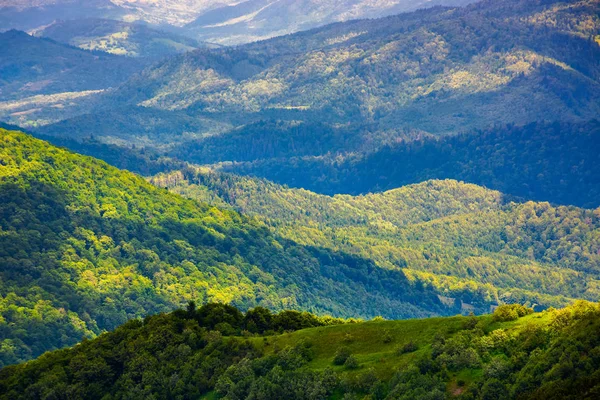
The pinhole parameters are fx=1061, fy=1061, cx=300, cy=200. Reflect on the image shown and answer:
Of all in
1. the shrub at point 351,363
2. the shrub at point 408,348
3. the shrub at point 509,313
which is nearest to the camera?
the shrub at point 351,363

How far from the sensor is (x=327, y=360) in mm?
109438

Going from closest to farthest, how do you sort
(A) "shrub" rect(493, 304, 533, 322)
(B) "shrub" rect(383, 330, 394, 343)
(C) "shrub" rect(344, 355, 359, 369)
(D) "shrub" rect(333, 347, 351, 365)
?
(C) "shrub" rect(344, 355, 359, 369), (A) "shrub" rect(493, 304, 533, 322), (D) "shrub" rect(333, 347, 351, 365), (B) "shrub" rect(383, 330, 394, 343)

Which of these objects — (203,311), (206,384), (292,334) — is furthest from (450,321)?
(203,311)

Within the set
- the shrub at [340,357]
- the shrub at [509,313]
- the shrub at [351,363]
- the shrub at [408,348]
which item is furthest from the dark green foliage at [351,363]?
the shrub at [509,313]

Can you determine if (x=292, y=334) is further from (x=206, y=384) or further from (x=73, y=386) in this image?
(x=73, y=386)

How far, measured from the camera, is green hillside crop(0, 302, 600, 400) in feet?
282

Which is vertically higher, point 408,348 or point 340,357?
point 408,348

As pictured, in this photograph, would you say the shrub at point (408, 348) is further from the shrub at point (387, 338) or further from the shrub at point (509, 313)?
the shrub at point (509, 313)

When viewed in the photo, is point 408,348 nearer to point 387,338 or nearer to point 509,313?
point 387,338

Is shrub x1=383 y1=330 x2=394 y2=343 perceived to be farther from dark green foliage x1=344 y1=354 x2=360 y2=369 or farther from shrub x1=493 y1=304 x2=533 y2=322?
shrub x1=493 y1=304 x2=533 y2=322

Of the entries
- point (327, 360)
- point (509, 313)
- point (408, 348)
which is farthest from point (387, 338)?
point (509, 313)

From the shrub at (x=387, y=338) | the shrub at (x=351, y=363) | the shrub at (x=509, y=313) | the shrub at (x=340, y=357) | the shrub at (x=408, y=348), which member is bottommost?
the shrub at (x=387, y=338)

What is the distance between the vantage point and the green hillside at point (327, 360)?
282 feet

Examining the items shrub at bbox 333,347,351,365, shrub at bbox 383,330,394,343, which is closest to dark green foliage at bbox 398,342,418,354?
shrub at bbox 333,347,351,365
